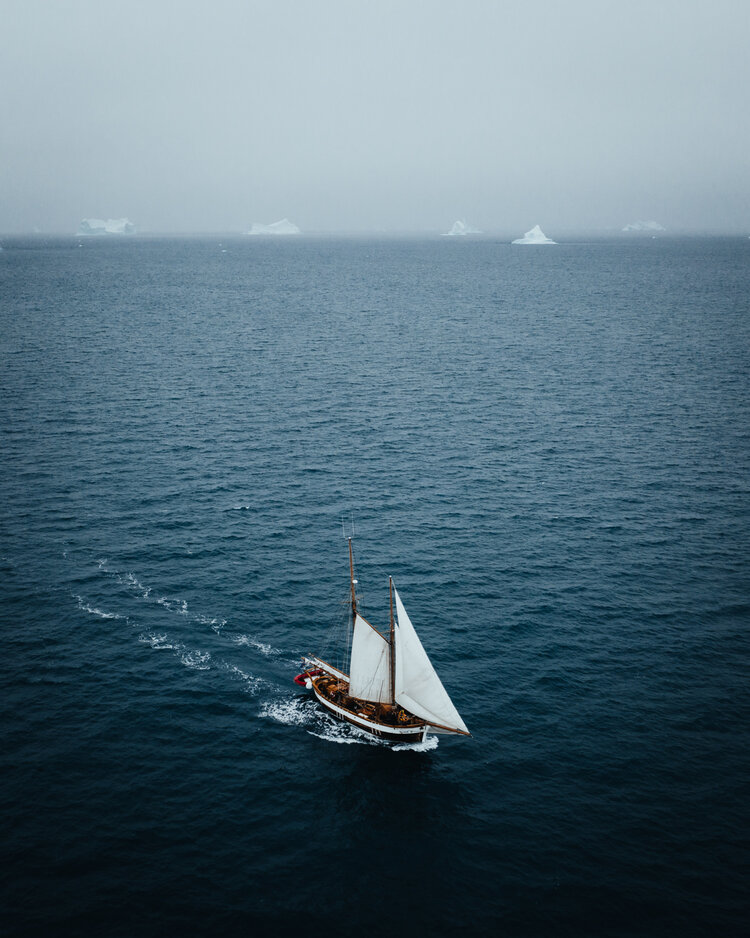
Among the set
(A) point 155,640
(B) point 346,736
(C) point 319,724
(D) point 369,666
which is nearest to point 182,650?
(A) point 155,640

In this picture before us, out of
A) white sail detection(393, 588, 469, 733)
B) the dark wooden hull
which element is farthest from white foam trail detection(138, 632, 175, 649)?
white sail detection(393, 588, 469, 733)

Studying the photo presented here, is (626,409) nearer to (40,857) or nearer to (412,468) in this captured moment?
(412,468)

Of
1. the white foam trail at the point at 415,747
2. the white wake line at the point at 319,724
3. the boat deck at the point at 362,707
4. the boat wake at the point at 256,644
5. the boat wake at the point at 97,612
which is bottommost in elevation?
the white foam trail at the point at 415,747

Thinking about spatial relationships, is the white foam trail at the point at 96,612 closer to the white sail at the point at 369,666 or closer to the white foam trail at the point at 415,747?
the white sail at the point at 369,666

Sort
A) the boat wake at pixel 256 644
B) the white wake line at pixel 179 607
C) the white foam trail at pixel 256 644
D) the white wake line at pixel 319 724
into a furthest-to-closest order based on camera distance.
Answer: the white wake line at pixel 179 607 < the white foam trail at pixel 256 644 < the boat wake at pixel 256 644 < the white wake line at pixel 319 724

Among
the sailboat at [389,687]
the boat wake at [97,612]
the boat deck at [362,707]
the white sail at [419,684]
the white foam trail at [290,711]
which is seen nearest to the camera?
the white sail at [419,684]

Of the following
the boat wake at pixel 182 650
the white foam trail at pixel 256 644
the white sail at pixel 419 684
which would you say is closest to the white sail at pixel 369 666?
the white sail at pixel 419 684

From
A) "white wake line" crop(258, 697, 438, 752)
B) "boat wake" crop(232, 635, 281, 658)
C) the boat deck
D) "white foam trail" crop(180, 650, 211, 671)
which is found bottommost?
"white wake line" crop(258, 697, 438, 752)

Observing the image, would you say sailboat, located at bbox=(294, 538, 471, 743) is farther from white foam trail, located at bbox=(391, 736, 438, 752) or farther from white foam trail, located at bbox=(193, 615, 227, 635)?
white foam trail, located at bbox=(193, 615, 227, 635)
